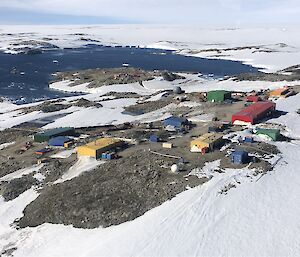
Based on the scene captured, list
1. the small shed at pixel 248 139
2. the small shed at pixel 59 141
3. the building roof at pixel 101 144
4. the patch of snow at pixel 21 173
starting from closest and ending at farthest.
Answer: the patch of snow at pixel 21 173 → the building roof at pixel 101 144 → the small shed at pixel 248 139 → the small shed at pixel 59 141

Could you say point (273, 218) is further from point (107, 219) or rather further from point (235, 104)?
point (235, 104)

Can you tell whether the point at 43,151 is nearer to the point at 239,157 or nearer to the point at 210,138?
the point at 210,138

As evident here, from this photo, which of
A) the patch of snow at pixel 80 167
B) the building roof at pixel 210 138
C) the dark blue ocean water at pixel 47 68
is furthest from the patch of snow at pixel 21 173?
the dark blue ocean water at pixel 47 68

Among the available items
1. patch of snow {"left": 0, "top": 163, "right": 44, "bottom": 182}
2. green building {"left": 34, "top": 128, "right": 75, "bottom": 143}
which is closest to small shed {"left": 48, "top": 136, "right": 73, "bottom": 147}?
green building {"left": 34, "top": 128, "right": 75, "bottom": 143}

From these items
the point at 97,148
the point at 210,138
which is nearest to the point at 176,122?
the point at 210,138

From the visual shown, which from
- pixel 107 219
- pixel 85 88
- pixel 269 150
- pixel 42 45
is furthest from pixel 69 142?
pixel 42 45

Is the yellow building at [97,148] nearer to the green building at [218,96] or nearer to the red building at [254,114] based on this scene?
the red building at [254,114]

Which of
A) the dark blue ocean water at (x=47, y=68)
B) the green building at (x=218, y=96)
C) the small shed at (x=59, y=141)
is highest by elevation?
the green building at (x=218, y=96)
